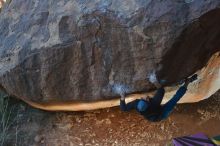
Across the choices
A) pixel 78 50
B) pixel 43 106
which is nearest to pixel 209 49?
pixel 78 50

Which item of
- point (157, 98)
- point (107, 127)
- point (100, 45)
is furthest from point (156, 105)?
point (107, 127)

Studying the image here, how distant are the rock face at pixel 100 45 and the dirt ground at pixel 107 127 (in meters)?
0.39

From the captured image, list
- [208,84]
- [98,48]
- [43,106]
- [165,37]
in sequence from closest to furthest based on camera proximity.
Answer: [165,37], [98,48], [208,84], [43,106]

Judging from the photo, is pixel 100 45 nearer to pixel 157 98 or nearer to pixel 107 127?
pixel 157 98

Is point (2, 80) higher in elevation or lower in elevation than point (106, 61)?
lower

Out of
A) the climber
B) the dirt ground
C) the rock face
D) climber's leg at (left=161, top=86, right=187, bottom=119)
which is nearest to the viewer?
the rock face

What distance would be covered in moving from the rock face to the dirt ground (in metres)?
0.39

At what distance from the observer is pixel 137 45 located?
425cm

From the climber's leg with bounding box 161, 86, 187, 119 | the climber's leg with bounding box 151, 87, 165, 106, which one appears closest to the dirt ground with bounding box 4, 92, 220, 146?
the climber's leg with bounding box 161, 86, 187, 119

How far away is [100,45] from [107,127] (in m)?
1.11

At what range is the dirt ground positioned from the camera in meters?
4.95

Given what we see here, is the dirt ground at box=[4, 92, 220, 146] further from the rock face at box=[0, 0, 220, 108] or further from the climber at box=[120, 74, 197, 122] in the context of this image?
the climber at box=[120, 74, 197, 122]

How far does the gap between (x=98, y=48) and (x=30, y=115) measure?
1.41 metres

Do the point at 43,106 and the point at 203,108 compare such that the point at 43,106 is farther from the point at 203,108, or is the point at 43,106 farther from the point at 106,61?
the point at 203,108
